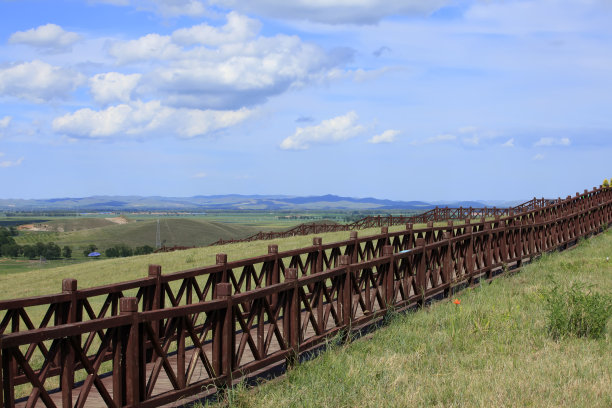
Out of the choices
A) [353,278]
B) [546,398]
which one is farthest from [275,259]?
[546,398]

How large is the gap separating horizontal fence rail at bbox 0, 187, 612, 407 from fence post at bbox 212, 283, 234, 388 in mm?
11

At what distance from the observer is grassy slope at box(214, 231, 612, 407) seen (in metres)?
6.83

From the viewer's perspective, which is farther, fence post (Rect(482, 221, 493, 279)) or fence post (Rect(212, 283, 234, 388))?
fence post (Rect(482, 221, 493, 279))

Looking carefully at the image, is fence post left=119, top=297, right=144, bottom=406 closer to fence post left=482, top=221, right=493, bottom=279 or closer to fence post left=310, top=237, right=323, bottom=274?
fence post left=310, top=237, right=323, bottom=274

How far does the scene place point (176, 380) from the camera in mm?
6719

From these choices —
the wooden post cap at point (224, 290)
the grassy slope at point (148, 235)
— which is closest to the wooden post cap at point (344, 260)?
the wooden post cap at point (224, 290)

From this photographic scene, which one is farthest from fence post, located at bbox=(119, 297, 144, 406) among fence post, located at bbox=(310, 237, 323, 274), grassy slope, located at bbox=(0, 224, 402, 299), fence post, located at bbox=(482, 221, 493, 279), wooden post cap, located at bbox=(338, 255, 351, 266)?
grassy slope, located at bbox=(0, 224, 402, 299)

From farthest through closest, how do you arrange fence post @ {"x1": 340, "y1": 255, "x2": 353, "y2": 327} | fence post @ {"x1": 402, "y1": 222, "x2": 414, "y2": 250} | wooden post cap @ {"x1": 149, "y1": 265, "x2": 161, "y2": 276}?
fence post @ {"x1": 402, "y1": 222, "x2": 414, "y2": 250} → fence post @ {"x1": 340, "y1": 255, "x2": 353, "y2": 327} → wooden post cap @ {"x1": 149, "y1": 265, "x2": 161, "y2": 276}

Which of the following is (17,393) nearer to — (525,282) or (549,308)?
(549,308)

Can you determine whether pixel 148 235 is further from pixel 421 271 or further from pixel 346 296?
pixel 346 296

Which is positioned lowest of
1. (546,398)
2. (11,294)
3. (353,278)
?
(11,294)

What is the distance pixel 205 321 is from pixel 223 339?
2.25 ft

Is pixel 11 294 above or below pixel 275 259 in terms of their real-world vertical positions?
below

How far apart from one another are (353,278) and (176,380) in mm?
3894
